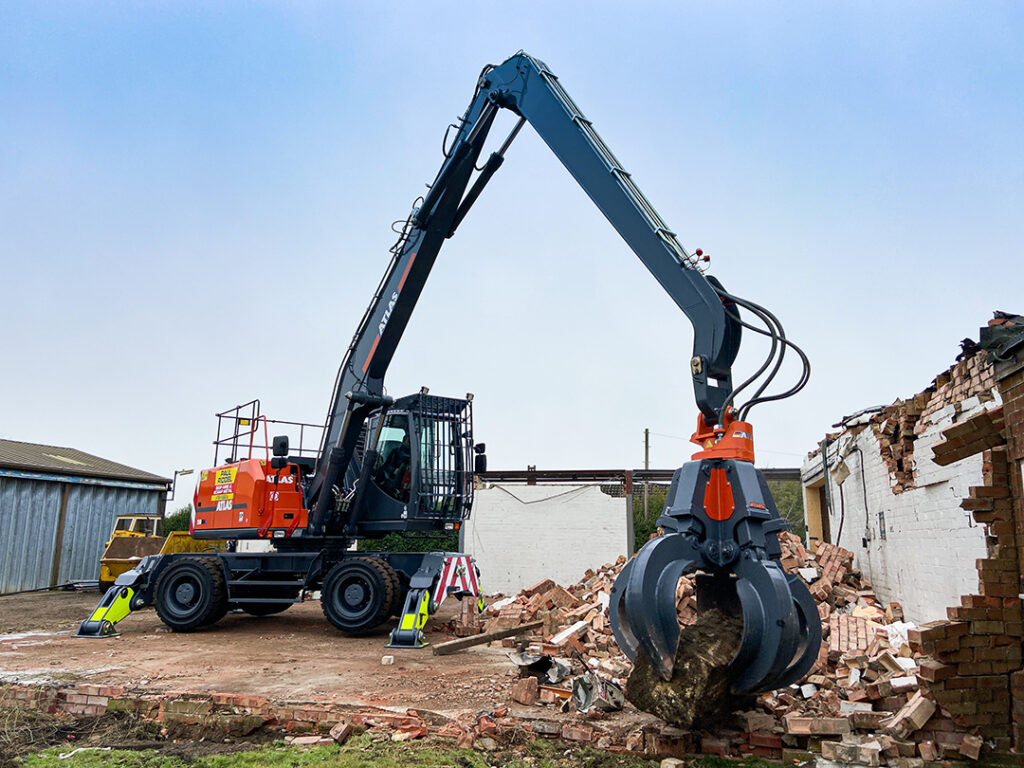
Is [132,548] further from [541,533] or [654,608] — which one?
[654,608]

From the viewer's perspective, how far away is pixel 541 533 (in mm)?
16641

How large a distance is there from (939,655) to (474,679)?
4138 mm

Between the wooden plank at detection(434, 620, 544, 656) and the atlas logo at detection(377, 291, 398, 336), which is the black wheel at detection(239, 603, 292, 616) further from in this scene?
the atlas logo at detection(377, 291, 398, 336)

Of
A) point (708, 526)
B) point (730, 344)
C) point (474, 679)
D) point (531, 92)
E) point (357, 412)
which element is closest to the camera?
point (708, 526)

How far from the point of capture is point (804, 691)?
230 inches

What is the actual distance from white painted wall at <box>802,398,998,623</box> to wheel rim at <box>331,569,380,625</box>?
21.9 feet

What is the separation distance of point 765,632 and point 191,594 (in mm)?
9579

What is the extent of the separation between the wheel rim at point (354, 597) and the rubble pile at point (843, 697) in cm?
220

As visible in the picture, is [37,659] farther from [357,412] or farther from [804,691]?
[804,691]

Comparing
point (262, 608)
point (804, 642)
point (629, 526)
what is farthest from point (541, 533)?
point (804, 642)

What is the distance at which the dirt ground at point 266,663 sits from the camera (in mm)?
6922

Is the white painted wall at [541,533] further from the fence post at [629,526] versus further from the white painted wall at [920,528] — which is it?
the white painted wall at [920,528]

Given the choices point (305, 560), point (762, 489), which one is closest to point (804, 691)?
point (762, 489)

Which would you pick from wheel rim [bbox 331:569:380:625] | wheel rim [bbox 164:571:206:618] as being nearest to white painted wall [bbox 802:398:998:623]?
wheel rim [bbox 331:569:380:625]
